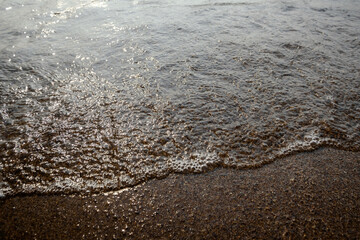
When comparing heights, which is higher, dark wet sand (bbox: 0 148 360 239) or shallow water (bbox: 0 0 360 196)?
shallow water (bbox: 0 0 360 196)

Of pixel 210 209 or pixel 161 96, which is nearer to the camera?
pixel 210 209

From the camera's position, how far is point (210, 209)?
1.69 meters

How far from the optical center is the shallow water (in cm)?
205

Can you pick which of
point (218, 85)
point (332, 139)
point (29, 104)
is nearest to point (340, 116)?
point (332, 139)

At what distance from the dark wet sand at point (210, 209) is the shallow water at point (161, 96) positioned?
5.8 inches

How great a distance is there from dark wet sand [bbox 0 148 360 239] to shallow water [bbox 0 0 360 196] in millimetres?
147

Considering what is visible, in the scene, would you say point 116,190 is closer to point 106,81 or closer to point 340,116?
point 106,81

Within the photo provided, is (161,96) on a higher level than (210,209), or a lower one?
higher

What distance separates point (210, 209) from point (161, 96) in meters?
1.62

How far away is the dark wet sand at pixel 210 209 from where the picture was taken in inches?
61.1

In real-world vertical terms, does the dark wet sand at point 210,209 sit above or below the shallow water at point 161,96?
below

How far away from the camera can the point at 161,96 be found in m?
2.80

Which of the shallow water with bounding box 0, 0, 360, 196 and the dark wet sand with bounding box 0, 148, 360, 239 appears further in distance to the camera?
the shallow water with bounding box 0, 0, 360, 196

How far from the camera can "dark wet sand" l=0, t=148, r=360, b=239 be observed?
1551 mm
